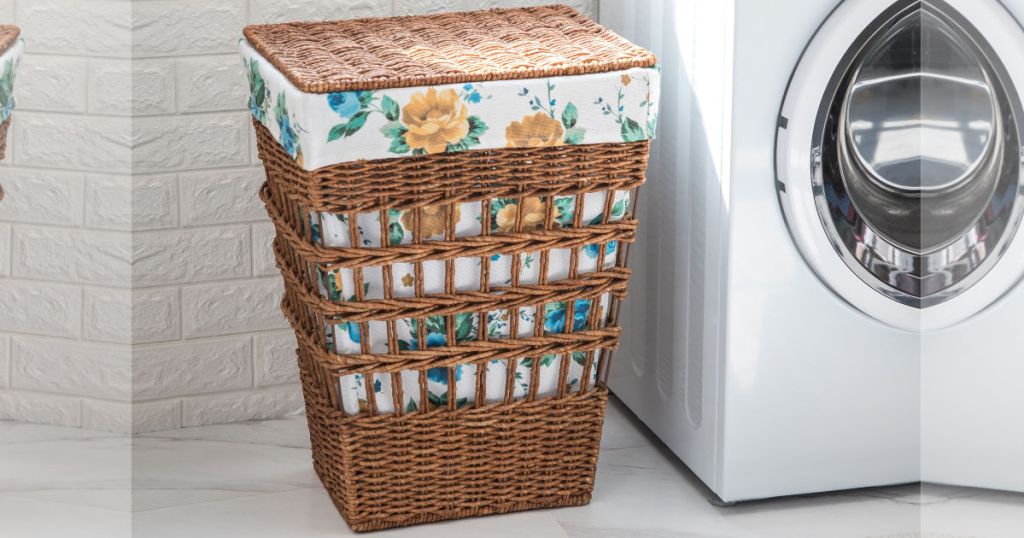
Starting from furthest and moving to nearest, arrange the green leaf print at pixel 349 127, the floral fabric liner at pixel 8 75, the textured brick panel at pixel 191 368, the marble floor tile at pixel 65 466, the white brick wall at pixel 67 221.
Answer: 1. the textured brick panel at pixel 191 368
2. the marble floor tile at pixel 65 466
3. the white brick wall at pixel 67 221
4. the floral fabric liner at pixel 8 75
5. the green leaf print at pixel 349 127

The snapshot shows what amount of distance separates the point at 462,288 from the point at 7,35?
679mm

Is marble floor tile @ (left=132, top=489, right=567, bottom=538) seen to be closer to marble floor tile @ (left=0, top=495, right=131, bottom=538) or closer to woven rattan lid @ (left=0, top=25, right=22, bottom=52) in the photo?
Answer: marble floor tile @ (left=0, top=495, right=131, bottom=538)

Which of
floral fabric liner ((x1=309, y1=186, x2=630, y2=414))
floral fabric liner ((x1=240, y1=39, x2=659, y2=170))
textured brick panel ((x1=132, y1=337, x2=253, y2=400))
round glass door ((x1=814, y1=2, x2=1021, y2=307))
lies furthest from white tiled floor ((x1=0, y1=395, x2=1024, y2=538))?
floral fabric liner ((x1=240, y1=39, x2=659, y2=170))

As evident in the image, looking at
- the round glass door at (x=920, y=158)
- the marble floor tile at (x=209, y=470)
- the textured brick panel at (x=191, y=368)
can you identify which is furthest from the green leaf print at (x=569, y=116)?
the textured brick panel at (x=191, y=368)

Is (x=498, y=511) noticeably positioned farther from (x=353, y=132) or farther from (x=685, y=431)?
(x=353, y=132)

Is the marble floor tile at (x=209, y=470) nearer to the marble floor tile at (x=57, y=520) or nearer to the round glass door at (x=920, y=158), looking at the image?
the marble floor tile at (x=57, y=520)

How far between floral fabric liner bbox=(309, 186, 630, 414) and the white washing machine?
180 millimetres

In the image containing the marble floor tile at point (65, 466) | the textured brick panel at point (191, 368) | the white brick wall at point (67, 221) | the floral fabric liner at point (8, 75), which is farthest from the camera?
the textured brick panel at point (191, 368)

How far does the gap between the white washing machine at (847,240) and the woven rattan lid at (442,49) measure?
0.56 feet

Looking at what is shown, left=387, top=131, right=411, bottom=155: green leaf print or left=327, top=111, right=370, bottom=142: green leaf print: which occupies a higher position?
left=327, top=111, right=370, bottom=142: green leaf print

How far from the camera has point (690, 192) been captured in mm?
1801

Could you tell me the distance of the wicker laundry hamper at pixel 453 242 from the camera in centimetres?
152

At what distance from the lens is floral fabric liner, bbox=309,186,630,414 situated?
5.14ft

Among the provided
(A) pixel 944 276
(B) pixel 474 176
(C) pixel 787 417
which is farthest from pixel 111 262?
(A) pixel 944 276
